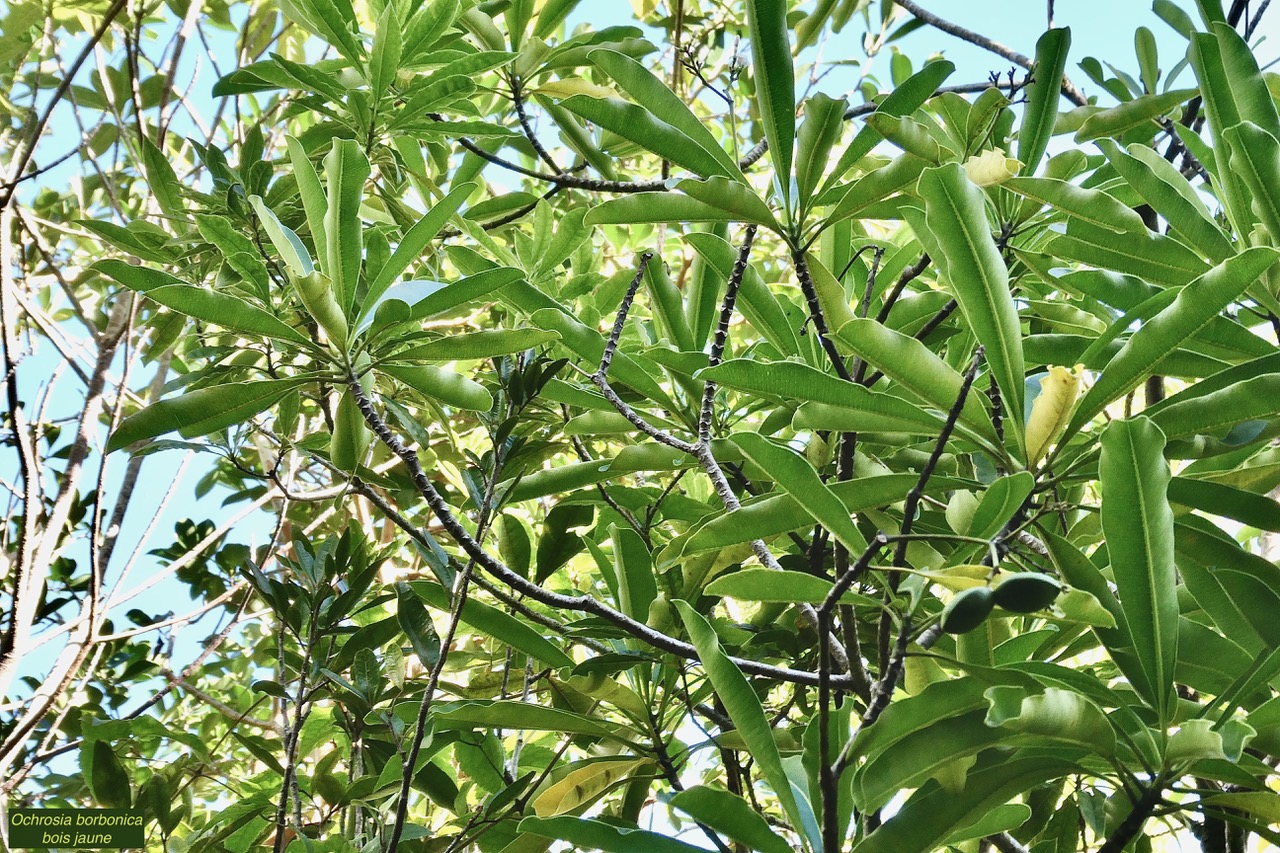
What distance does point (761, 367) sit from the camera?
2.47 ft

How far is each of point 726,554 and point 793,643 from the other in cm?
17

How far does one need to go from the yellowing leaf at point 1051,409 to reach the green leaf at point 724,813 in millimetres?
326

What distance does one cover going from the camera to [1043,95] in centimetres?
98

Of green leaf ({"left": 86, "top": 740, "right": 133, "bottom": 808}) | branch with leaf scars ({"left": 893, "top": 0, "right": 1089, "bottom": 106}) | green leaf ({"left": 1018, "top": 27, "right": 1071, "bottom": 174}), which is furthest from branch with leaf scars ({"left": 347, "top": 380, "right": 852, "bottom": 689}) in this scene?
branch with leaf scars ({"left": 893, "top": 0, "right": 1089, "bottom": 106})

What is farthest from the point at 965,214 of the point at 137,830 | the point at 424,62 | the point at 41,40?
the point at 41,40

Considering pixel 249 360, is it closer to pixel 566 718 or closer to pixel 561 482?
pixel 561 482

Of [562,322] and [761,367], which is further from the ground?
[562,322]

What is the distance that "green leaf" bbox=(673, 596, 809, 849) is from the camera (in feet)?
2.25

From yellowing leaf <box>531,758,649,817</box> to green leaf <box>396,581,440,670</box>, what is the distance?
176 millimetres

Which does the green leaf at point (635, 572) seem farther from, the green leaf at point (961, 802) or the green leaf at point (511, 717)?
the green leaf at point (961, 802)

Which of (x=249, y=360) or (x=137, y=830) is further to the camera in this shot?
(x=249, y=360)

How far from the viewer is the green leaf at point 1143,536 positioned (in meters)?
0.63

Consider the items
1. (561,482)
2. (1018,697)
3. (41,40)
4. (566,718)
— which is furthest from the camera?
(41,40)

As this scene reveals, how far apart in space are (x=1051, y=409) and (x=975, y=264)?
12cm
